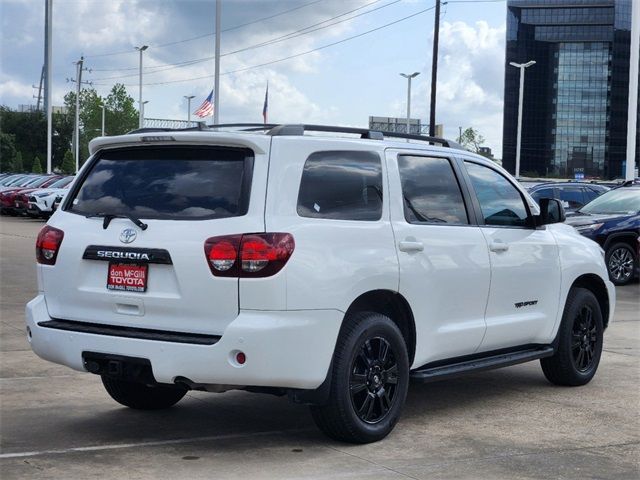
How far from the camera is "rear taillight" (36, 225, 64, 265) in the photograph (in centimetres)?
627

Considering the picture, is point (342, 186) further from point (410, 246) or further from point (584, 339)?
point (584, 339)

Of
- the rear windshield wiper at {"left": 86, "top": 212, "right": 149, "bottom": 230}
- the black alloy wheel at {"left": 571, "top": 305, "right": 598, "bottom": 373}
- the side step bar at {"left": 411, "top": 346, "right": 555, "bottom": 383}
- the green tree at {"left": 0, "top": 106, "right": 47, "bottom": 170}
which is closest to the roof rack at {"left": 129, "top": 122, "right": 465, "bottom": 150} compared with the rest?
the rear windshield wiper at {"left": 86, "top": 212, "right": 149, "bottom": 230}

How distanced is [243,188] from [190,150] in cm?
50

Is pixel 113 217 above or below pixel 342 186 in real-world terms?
below

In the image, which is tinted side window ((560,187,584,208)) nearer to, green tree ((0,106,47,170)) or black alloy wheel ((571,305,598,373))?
black alloy wheel ((571,305,598,373))

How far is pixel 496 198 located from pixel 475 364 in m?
1.33

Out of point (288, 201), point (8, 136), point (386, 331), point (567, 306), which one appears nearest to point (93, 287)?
point (288, 201)

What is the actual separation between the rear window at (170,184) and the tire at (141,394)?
1.36m

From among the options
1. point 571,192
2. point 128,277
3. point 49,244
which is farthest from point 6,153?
point 128,277

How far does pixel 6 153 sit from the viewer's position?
9325cm

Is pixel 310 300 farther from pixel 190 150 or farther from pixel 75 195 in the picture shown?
pixel 75 195

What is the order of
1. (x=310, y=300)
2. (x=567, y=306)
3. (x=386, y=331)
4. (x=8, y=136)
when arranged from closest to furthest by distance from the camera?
(x=310, y=300) < (x=386, y=331) < (x=567, y=306) < (x=8, y=136)

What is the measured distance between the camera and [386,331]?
246 inches

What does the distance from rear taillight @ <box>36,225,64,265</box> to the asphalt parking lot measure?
108 cm
